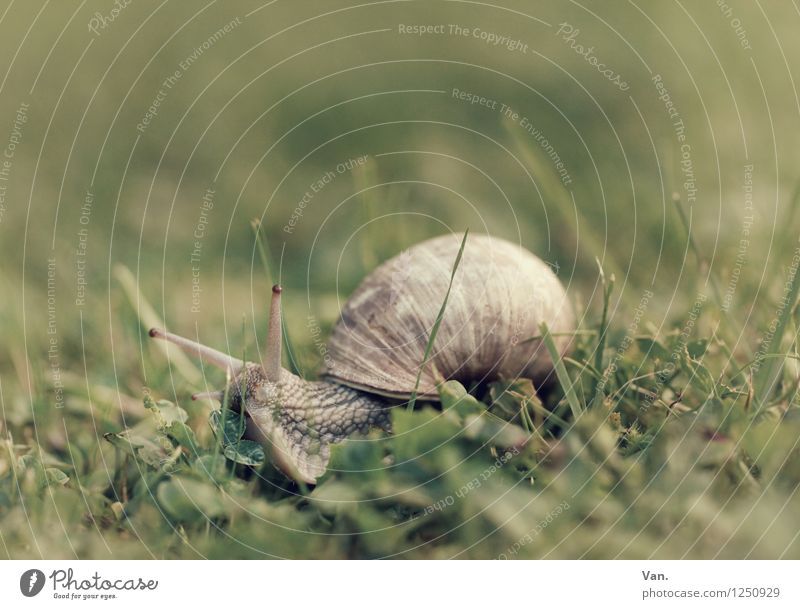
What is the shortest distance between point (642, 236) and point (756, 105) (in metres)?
0.42

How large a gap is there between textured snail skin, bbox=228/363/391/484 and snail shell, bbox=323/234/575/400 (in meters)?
0.03

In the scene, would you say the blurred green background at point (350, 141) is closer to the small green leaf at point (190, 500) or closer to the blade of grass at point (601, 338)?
the blade of grass at point (601, 338)

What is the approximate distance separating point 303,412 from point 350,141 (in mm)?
866

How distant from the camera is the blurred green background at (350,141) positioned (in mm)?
1648

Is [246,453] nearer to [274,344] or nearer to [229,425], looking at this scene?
[229,425]

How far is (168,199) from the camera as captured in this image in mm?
1914

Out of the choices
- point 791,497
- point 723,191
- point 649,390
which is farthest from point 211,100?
point 791,497

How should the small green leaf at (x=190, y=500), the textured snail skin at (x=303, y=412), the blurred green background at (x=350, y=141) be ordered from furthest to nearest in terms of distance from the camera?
the blurred green background at (x=350, y=141), the textured snail skin at (x=303, y=412), the small green leaf at (x=190, y=500)

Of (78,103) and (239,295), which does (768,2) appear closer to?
(239,295)

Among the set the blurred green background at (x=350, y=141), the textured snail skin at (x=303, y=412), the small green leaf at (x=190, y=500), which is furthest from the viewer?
the blurred green background at (x=350, y=141)

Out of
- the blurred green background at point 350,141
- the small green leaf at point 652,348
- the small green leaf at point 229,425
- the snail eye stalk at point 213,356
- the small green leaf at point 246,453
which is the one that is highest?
the blurred green background at point 350,141
